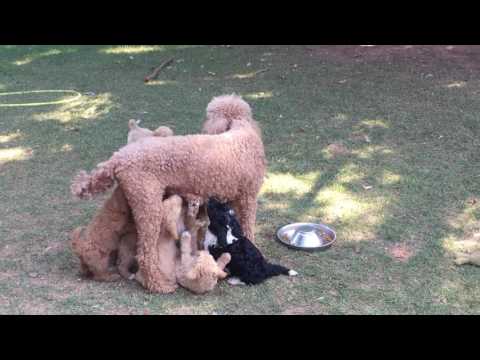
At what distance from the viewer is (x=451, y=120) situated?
7.24m

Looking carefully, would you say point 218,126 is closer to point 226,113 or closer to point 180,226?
point 226,113

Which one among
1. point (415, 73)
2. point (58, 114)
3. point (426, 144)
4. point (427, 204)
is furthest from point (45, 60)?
point (427, 204)

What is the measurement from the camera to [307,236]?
477 cm

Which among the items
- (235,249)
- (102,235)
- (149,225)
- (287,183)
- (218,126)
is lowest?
(287,183)

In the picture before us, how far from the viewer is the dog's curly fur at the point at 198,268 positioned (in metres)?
3.89

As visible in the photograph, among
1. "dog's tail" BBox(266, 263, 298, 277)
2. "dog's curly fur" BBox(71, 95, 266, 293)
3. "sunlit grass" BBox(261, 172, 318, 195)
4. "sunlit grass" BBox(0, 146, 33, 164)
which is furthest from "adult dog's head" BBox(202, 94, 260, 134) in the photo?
"sunlit grass" BBox(0, 146, 33, 164)

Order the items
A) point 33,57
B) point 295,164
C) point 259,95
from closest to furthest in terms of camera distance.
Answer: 1. point 295,164
2. point 259,95
3. point 33,57

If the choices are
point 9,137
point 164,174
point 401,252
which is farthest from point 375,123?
point 9,137

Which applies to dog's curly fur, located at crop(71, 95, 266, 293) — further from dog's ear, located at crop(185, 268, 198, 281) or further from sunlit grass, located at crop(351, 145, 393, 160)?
sunlit grass, located at crop(351, 145, 393, 160)

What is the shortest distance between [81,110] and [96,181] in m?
4.44

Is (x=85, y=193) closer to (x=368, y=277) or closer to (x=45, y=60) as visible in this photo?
A: (x=368, y=277)

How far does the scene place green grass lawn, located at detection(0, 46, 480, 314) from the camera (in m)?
4.03

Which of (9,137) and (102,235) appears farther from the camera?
(9,137)

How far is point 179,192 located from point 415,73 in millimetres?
6251
